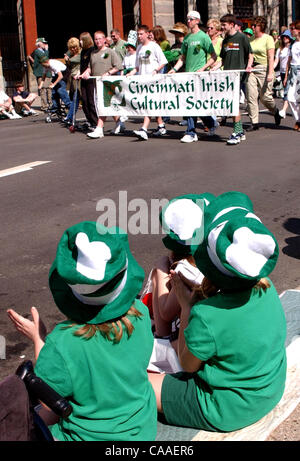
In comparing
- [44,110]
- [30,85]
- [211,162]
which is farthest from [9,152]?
[30,85]

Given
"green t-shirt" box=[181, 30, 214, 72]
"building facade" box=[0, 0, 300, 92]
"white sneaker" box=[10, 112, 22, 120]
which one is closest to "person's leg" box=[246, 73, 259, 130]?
"green t-shirt" box=[181, 30, 214, 72]

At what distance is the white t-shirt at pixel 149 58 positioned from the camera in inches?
478

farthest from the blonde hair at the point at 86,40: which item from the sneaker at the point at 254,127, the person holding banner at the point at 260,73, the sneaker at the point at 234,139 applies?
A: the sneaker at the point at 234,139

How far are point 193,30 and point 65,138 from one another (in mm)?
3256

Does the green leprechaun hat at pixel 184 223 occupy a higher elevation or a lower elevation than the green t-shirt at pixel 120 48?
lower

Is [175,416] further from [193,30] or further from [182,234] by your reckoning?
[193,30]

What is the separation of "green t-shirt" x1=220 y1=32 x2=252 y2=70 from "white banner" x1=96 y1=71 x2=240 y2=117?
1.00 ft

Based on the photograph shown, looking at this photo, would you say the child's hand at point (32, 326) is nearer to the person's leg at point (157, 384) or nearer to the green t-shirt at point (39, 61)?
the person's leg at point (157, 384)

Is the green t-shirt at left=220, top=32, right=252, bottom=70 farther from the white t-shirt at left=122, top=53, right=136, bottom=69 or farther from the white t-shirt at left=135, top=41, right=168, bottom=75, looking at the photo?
the white t-shirt at left=122, top=53, right=136, bottom=69

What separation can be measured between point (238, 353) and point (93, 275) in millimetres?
767

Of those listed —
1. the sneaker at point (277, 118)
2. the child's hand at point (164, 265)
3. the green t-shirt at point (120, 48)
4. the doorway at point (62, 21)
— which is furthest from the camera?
the doorway at point (62, 21)

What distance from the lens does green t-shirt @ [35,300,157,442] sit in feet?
7.80

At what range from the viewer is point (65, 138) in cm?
1252

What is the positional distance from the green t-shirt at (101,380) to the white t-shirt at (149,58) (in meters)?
10.2
